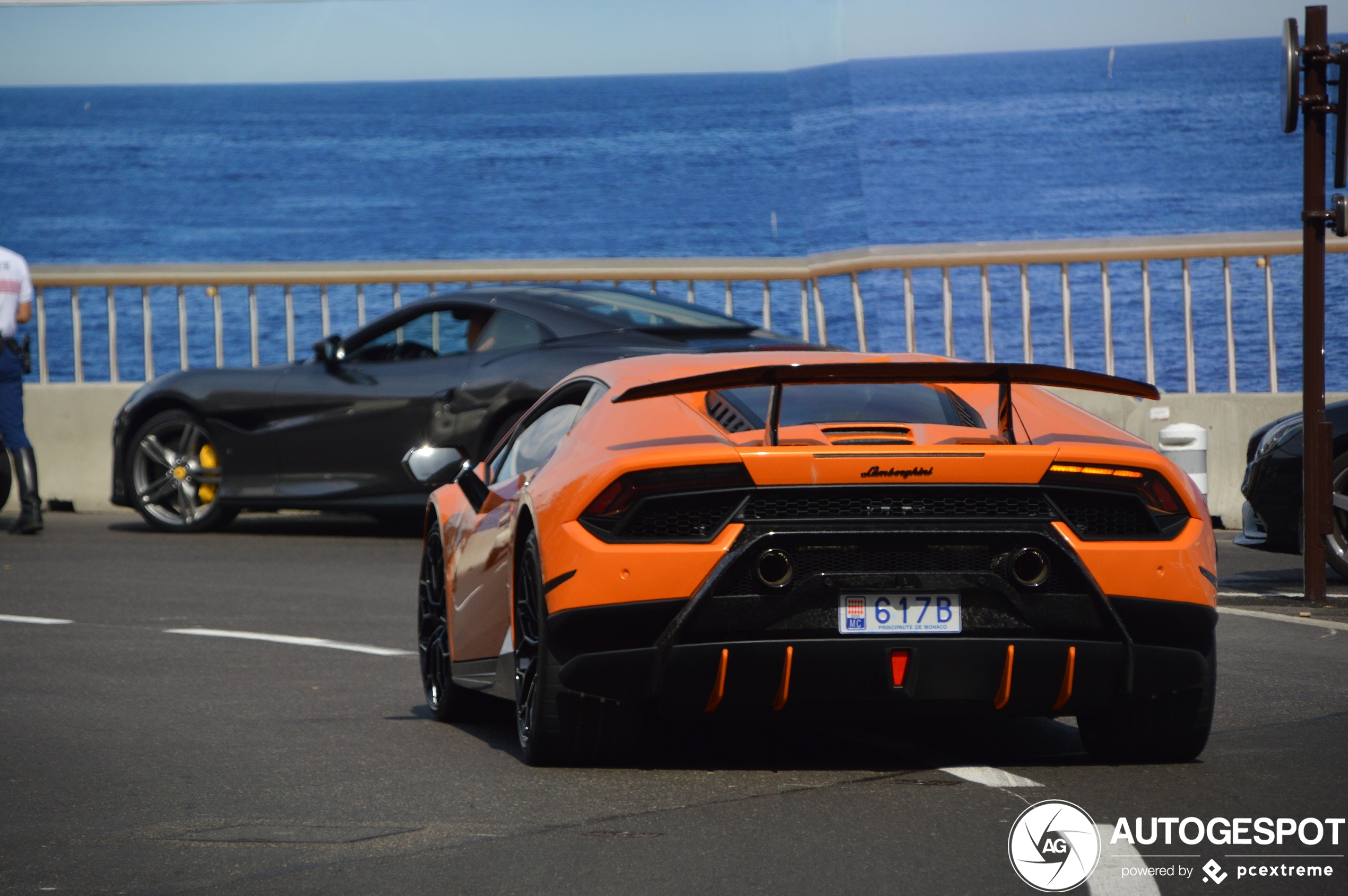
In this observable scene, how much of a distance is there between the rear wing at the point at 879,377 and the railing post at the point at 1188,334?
27.3ft

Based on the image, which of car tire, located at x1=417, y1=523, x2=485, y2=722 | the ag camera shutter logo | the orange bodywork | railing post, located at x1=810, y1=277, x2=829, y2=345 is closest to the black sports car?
railing post, located at x1=810, y1=277, x2=829, y2=345

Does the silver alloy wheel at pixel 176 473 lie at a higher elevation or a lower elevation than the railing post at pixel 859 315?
lower

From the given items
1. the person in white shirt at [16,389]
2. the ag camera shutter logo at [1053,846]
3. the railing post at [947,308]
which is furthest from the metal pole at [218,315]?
the ag camera shutter logo at [1053,846]

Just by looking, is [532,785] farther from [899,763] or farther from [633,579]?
[899,763]

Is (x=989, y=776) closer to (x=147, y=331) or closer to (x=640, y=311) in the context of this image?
(x=640, y=311)

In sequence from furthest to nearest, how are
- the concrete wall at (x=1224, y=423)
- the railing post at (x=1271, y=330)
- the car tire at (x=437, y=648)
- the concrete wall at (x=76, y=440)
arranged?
the concrete wall at (x=76, y=440)
the railing post at (x=1271, y=330)
the concrete wall at (x=1224, y=423)
the car tire at (x=437, y=648)

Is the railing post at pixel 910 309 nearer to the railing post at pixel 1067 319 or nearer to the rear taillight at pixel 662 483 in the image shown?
the railing post at pixel 1067 319

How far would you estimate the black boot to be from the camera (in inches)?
523

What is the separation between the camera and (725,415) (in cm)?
528

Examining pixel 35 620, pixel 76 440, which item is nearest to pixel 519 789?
pixel 35 620

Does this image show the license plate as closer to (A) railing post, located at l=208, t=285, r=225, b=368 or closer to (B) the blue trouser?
(B) the blue trouser

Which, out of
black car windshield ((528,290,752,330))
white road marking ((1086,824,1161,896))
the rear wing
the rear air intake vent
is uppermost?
the rear wing

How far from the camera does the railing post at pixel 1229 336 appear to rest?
13.2 m

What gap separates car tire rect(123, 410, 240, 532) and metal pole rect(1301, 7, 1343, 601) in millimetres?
6931
